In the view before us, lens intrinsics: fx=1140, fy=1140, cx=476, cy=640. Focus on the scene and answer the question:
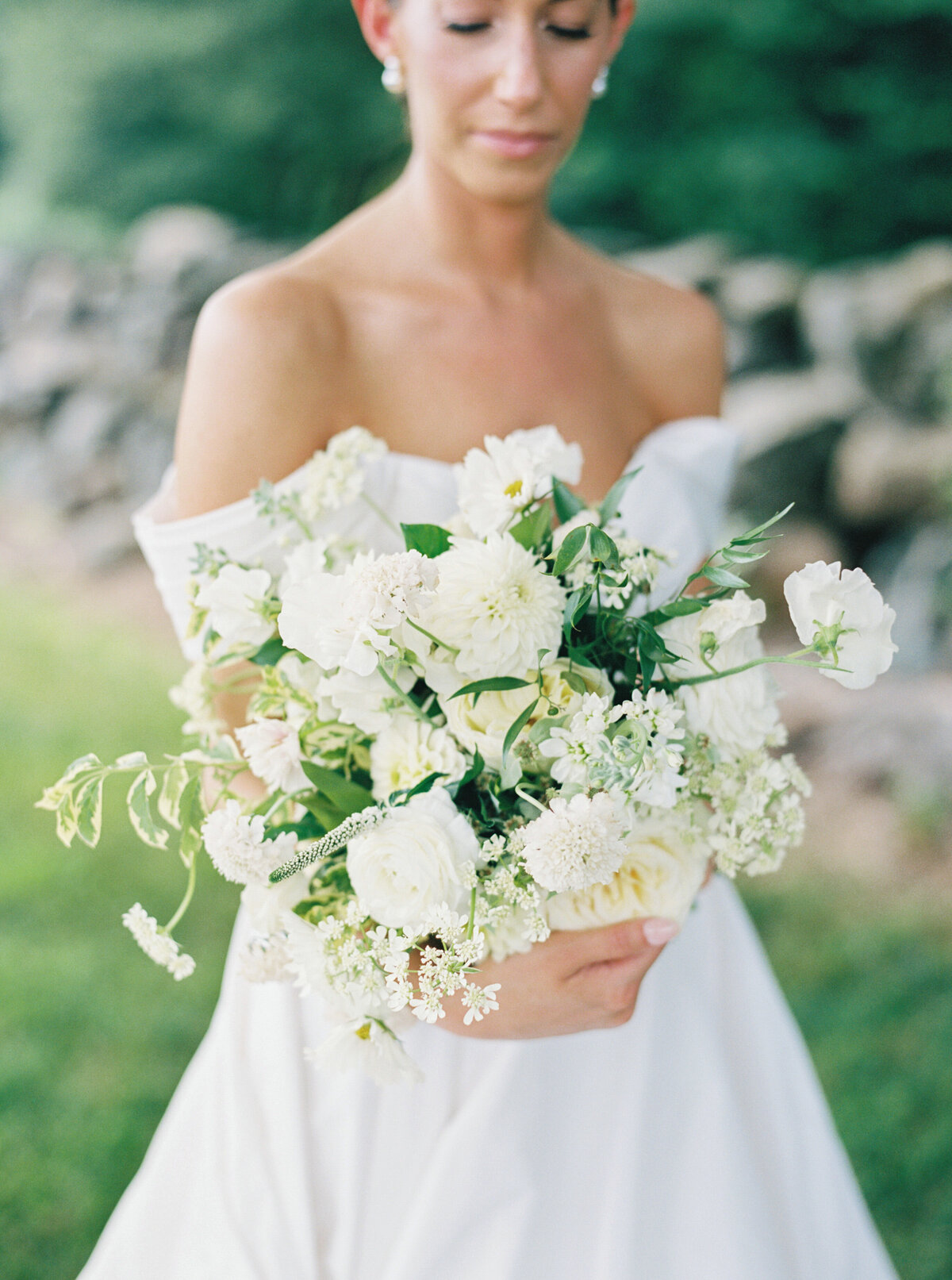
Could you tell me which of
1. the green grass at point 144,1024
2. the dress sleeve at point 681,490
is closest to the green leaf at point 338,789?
the dress sleeve at point 681,490

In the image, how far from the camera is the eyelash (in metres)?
1.48

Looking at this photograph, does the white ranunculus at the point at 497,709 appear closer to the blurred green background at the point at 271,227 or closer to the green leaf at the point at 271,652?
the green leaf at the point at 271,652

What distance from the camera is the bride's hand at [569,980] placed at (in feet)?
4.19

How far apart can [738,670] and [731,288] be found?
5685 mm

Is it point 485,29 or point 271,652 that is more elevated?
point 485,29

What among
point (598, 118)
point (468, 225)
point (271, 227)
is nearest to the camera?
point (468, 225)

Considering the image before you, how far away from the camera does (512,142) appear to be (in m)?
1.56

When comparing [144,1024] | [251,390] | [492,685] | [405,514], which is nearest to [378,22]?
[251,390]

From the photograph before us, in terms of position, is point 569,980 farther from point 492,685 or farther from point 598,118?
point 598,118

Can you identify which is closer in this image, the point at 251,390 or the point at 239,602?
the point at 239,602

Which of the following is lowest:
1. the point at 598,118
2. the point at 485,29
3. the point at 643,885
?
the point at 643,885

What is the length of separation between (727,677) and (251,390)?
0.73 m

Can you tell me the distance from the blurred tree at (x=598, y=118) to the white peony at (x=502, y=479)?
6.44m

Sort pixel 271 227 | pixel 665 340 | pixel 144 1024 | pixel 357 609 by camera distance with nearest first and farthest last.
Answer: pixel 357 609 < pixel 665 340 < pixel 144 1024 < pixel 271 227
